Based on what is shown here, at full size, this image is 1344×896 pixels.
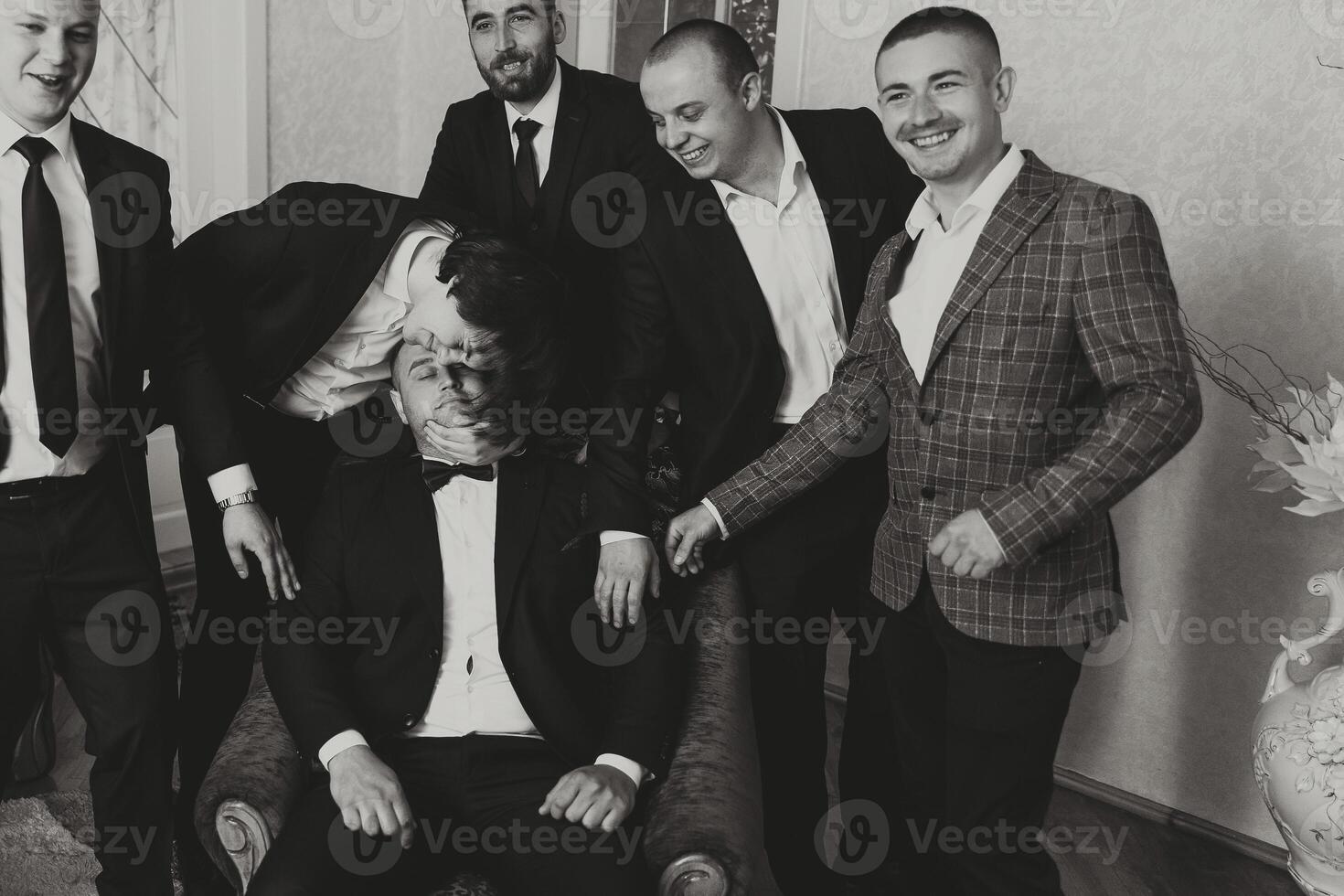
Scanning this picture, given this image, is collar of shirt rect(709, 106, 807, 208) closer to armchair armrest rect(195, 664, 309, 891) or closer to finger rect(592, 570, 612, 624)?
finger rect(592, 570, 612, 624)

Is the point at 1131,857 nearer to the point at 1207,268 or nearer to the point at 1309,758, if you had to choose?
the point at 1309,758

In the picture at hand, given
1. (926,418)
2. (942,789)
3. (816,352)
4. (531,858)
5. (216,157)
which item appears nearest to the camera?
(531,858)

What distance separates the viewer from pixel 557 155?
2830mm

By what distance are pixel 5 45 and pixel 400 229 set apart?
0.71 metres

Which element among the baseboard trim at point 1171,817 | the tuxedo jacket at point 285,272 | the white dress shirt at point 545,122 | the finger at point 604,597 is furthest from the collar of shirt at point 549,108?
the baseboard trim at point 1171,817

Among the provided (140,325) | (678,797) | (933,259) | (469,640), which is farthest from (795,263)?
(140,325)

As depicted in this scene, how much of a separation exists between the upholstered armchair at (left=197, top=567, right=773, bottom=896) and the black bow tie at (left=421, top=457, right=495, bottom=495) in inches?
18.7

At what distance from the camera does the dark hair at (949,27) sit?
1938 millimetres

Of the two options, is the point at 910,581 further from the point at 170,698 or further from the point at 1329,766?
the point at 170,698

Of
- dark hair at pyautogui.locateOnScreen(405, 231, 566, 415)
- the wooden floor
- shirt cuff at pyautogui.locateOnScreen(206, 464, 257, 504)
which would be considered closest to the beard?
dark hair at pyautogui.locateOnScreen(405, 231, 566, 415)

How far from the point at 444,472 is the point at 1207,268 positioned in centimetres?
189

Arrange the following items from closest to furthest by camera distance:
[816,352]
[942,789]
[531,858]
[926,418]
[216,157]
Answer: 1. [531,858]
2. [926,418]
3. [942,789]
4. [816,352]
5. [216,157]

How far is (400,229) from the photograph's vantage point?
228cm

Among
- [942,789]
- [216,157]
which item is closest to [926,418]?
[942,789]
